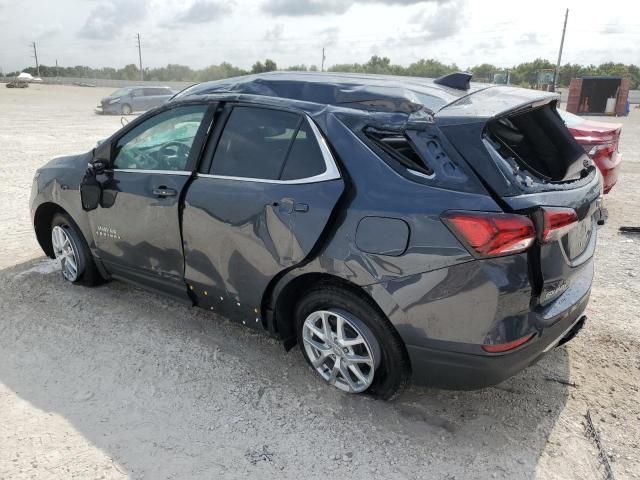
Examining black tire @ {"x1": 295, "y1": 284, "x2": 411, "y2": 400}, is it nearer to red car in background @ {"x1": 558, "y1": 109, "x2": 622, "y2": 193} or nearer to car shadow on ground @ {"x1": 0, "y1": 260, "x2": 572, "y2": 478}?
car shadow on ground @ {"x1": 0, "y1": 260, "x2": 572, "y2": 478}

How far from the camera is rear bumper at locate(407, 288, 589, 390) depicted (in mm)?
2436

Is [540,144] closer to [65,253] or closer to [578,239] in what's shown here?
[578,239]

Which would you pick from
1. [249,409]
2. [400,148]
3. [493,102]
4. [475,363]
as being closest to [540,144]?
[493,102]

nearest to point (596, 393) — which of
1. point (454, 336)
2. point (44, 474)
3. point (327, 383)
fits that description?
point (454, 336)

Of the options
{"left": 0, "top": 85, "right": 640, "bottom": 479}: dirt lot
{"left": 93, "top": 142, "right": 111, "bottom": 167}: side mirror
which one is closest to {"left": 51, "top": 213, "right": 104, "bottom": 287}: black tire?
{"left": 0, "top": 85, "right": 640, "bottom": 479}: dirt lot

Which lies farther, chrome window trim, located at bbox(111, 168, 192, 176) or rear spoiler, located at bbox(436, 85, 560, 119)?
chrome window trim, located at bbox(111, 168, 192, 176)

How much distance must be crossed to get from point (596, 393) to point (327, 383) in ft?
5.11

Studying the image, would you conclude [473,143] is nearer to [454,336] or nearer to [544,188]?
[544,188]

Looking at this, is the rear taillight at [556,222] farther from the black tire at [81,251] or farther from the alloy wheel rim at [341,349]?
the black tire at [81,251]

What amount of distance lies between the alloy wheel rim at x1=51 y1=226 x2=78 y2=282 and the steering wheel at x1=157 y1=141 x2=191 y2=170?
4.34 ft

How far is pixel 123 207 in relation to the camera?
3705 mm

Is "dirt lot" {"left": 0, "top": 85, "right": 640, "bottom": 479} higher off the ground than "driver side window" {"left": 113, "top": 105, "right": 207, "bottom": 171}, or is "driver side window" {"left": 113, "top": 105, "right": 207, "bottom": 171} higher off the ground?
"driver side window" {"left": 113, "top": 105, "right": 207, "bottom": 171}

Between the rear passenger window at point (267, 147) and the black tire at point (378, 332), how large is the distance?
67 centimetres

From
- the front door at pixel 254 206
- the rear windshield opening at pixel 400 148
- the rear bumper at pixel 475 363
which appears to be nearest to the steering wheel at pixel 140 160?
the front door at pixel 254 206
